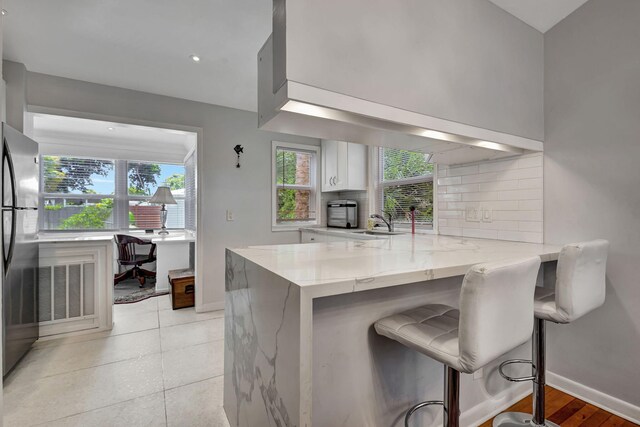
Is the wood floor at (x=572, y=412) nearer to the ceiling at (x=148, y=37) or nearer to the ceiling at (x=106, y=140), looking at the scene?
the ceiling at (x=148, y=37)

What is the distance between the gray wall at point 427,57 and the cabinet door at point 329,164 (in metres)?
2.16

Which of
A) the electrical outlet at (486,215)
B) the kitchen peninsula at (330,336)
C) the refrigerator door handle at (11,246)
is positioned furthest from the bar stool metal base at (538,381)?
the refrigerator door handle at (11,246)

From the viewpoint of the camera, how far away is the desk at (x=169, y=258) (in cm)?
414

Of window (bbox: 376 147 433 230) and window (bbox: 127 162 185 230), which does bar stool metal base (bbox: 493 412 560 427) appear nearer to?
window (bbox: 376 147 433 230)

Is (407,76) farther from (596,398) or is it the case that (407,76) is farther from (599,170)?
(596,398)

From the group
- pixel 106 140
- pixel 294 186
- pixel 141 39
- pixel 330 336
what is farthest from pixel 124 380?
pixel 106 140

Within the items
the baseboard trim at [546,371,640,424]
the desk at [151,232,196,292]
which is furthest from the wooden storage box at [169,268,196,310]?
the baseboard trim at [546,371,640,424]

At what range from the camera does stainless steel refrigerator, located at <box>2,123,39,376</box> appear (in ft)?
6.21

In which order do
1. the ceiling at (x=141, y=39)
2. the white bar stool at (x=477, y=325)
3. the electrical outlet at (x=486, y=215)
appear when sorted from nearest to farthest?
the white bar stool at (x=477, y=325) < the ceiling at (x=141, y=39) < the electrical outlet at (x=486, y=215)

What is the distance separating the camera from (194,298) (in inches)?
137

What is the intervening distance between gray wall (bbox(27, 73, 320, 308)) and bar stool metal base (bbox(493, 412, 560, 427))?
9.05 feet

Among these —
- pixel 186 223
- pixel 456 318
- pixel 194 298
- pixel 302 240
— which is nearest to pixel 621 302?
pixel 456 318

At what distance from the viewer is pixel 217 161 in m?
3.31

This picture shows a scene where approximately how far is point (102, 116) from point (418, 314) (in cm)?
315
